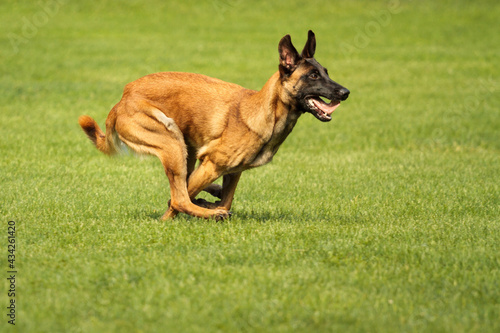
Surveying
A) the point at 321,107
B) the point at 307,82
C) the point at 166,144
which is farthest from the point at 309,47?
the point at 166,144

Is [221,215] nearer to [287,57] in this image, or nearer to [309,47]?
[287,57]

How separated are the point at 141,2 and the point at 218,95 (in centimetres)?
2822

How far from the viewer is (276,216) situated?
8.58 m

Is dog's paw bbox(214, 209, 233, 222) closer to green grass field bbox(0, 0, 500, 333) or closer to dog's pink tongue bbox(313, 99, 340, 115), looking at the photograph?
green grass field bbox(0, 0, 500, 333)

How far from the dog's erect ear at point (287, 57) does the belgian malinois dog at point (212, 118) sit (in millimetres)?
10

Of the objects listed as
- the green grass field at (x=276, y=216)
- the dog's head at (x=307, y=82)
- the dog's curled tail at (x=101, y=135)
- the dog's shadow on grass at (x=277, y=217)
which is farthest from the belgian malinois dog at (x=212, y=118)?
the green grass field at (x=276, y=216)

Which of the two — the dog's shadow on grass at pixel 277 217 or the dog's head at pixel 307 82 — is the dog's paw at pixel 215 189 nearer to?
the dog's shadow on grass at pixel 277 217

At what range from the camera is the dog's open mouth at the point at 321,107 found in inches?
293

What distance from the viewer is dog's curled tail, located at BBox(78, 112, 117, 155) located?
8227mm

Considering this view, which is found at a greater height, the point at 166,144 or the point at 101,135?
the point at 166,144

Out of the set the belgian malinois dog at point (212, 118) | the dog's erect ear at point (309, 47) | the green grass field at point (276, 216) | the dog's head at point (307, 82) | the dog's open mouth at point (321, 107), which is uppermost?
the dog's erect ear at point (309, 47)

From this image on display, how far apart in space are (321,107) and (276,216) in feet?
5.56

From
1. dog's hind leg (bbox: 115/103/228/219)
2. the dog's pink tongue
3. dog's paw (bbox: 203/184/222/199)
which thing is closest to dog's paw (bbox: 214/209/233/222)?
dog's hind leg (bbox: 115/103/228/219)

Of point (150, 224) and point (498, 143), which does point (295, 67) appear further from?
point (498, 143)
